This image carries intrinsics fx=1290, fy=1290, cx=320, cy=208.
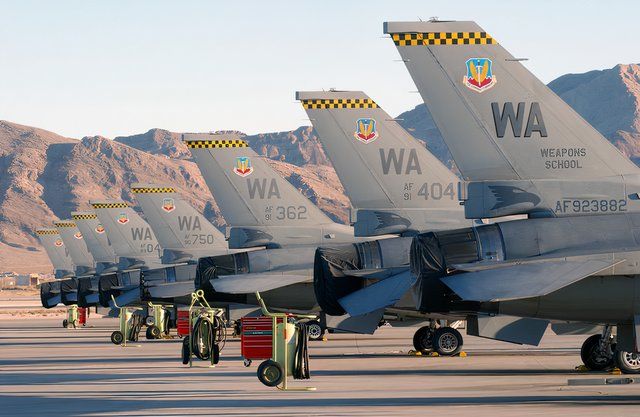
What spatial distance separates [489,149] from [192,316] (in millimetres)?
10606

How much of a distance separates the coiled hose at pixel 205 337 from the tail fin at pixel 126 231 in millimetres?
34439

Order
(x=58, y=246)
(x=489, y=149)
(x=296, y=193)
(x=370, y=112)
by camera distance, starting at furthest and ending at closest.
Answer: (x=58, y=246), (x=296, y=193), (x=370, y=112), (x=489, y=149)

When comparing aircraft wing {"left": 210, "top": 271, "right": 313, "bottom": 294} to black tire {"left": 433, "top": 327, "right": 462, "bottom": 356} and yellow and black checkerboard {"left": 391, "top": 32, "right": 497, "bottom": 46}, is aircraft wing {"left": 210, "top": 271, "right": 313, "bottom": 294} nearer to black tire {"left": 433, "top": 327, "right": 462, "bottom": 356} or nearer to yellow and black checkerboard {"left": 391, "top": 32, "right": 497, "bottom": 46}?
black tire {"left": 433, "top": 327, "right": 462, "bottom": 356}

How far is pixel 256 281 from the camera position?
35.9 m

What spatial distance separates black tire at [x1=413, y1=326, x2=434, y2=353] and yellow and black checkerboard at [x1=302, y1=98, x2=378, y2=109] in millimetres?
6253

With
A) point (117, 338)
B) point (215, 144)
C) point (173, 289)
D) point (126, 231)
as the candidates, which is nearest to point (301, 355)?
point (215, 144)

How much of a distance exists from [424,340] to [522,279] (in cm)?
1477

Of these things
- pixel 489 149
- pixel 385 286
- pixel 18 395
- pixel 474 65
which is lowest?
pixel 18 395

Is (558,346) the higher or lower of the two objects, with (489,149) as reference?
lower

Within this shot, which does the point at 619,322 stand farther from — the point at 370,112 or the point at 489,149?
the point at 370,112

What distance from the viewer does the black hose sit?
23566 millimetres

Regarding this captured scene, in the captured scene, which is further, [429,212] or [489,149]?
[429,212]

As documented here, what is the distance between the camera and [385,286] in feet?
92.5

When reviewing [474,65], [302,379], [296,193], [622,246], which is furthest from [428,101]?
[296,193]
